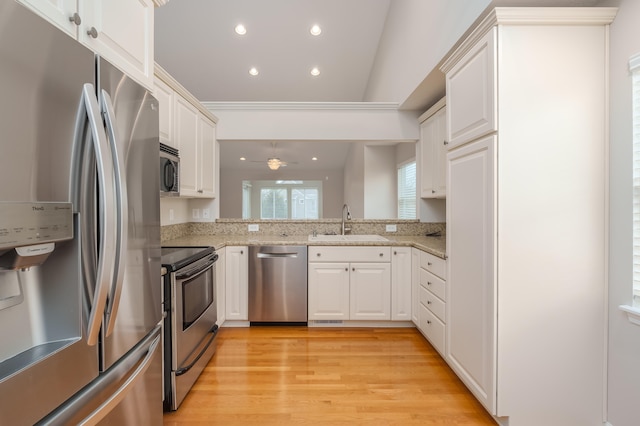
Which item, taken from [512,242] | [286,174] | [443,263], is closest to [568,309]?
[512,242]

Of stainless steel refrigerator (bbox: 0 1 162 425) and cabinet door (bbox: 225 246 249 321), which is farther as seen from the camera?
cabinet door (bbox: 225 246 249 321)

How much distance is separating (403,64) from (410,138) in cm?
78

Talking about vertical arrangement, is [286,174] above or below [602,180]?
above

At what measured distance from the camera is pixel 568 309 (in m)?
1.55

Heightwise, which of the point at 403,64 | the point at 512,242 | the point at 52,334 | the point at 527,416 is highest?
the point at 403,64

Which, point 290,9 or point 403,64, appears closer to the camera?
point 403,64

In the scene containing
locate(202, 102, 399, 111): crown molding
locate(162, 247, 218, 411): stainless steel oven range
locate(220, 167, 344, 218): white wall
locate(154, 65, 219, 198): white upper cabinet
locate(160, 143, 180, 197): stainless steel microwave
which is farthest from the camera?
locate(220, 167, 344, 218): white wall

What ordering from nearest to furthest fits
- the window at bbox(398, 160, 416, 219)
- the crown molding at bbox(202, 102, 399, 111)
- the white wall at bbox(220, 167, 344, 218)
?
the crown molding at bbox(202, 102, 399, 111) → the window at bbox(398, 160, 416, 219) → the white wall at bbox(220, 167, 344, 218)

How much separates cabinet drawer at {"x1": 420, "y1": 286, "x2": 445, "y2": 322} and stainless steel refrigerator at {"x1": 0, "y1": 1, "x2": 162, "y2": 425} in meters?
2.00

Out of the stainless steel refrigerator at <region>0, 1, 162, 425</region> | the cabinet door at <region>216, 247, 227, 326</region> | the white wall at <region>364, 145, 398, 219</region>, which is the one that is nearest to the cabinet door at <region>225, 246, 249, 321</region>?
the cabinet door at <region>216, 247, 227, 326</region>

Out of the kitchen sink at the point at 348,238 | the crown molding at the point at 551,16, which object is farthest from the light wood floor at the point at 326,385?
the crown molding at the point at 551,16

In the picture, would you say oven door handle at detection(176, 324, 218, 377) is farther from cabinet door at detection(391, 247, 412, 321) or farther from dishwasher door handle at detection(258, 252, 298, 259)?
cabinet door at detection(391, 247, 412, 321)

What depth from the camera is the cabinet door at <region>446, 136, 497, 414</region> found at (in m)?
1.60

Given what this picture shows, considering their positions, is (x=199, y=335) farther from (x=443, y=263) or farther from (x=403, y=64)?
(x=403, y=64)
